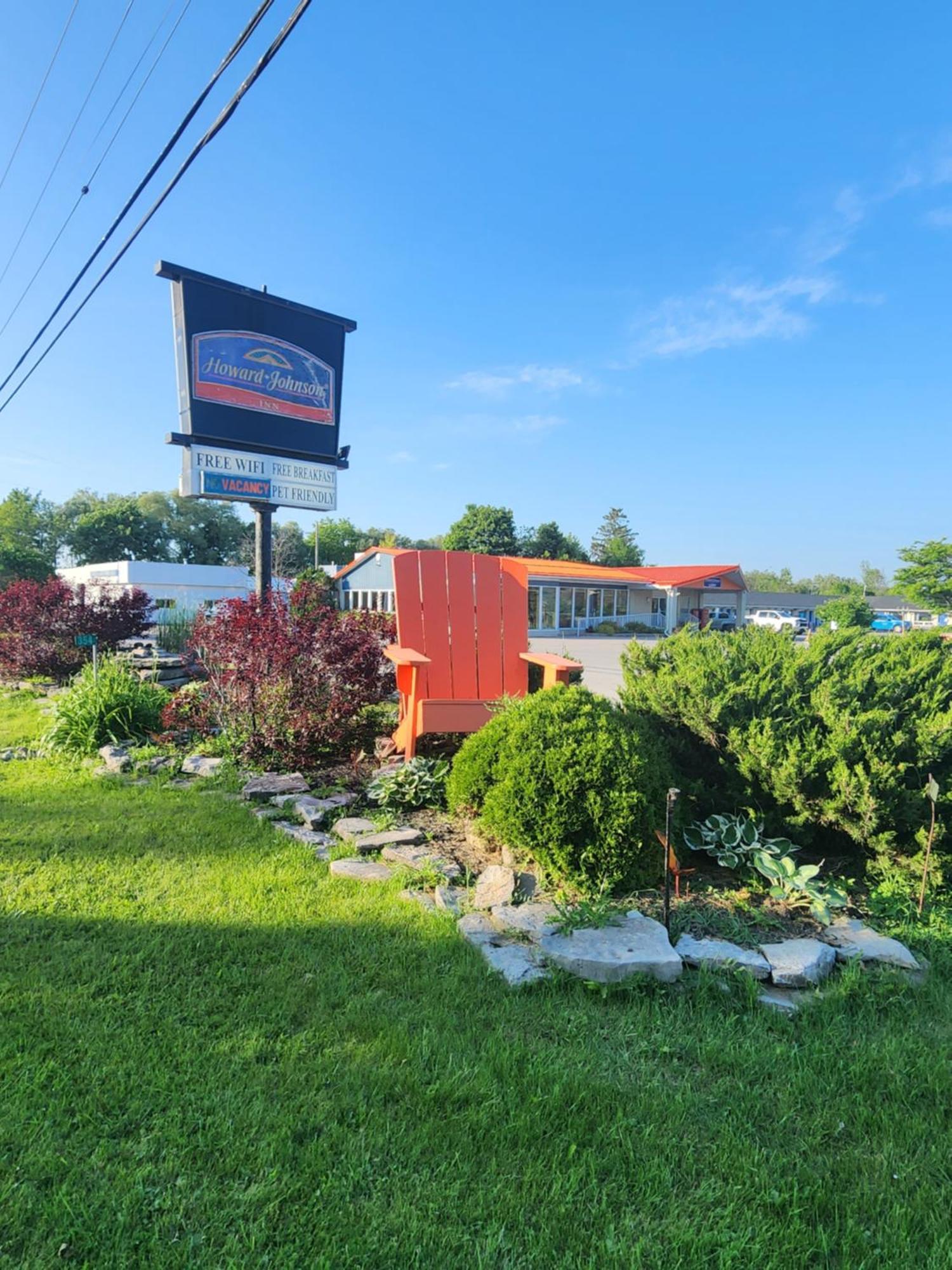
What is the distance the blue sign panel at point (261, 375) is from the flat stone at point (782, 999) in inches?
268

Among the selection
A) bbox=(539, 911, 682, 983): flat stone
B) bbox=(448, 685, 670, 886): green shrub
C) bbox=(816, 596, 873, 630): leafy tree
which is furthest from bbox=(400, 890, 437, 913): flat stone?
bbox=(816, 596, 873, 630): leafy tree

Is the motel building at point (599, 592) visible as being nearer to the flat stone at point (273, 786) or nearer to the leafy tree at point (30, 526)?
the leafy tree at point (30, 526)

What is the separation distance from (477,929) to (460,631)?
6.79ft

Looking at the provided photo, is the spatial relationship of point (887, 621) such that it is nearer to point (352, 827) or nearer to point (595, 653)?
point (595, 653)

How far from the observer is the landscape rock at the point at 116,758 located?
4164 millimetres

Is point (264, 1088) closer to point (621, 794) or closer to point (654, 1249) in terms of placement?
point (654, 1249)

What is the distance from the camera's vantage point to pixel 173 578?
24.8m

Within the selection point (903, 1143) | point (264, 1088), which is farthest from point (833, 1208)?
point (264, 1088)

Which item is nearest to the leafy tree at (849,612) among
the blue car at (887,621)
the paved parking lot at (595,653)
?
the blue car at (887,621)

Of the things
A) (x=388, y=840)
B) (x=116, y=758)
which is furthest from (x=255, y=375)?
(x=388, y=840)

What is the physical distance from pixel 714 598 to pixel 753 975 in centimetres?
3269

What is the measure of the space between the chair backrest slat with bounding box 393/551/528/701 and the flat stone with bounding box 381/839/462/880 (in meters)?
1.12

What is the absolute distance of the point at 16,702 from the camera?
7.16 m

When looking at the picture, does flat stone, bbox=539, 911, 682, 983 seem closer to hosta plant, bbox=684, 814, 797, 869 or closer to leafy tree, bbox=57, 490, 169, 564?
hosta plant, bbox=684, 814, 797, 869
